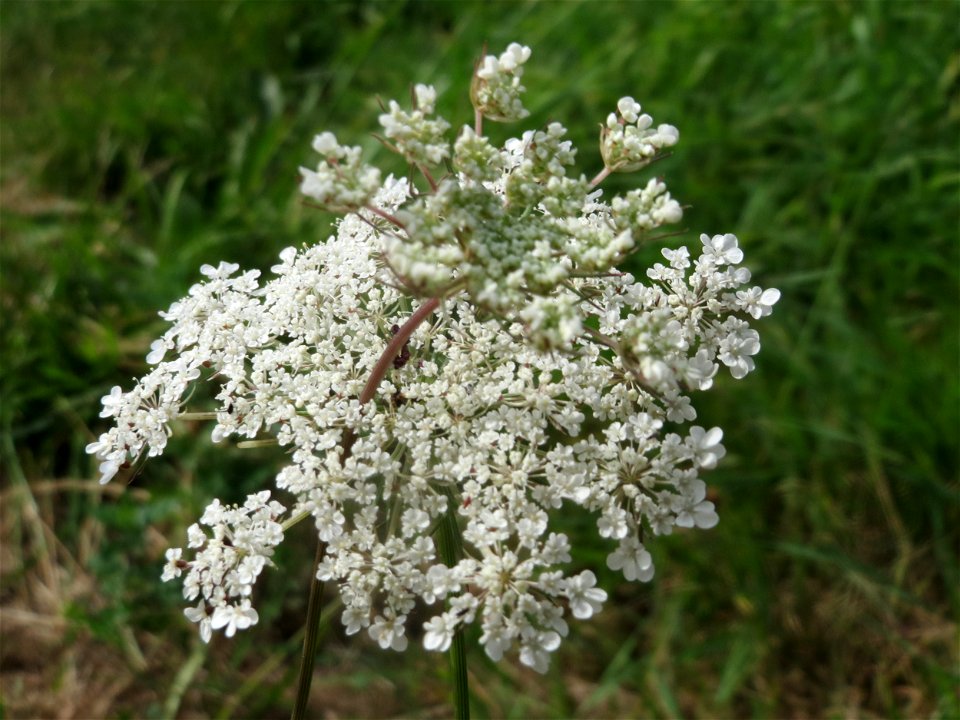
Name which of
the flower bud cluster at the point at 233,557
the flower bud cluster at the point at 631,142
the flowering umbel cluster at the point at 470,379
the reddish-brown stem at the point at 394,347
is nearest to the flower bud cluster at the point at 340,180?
the flowering umbel cluster at the point at 470,379

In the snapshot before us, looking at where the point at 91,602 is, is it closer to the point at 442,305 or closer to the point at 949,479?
the point at 442,305

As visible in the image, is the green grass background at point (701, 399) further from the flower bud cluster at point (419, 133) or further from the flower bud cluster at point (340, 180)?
the flower bud cluster at point (340, 180)

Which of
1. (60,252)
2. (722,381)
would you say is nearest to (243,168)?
(60,252)

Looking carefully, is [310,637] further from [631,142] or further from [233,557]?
[631,142]

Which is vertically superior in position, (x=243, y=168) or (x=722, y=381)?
(x=243, y=168)

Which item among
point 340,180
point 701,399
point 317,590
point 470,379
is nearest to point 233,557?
point 317,590

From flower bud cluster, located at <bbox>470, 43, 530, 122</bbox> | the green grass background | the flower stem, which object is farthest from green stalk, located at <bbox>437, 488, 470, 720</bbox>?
the green grass background
